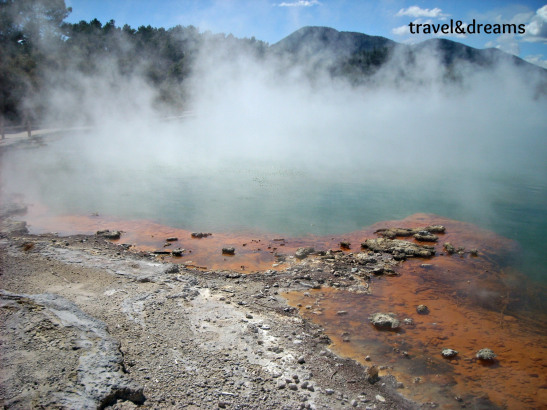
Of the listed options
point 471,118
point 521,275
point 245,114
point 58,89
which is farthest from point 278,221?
point 471,118

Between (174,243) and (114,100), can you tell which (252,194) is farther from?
(114,100)

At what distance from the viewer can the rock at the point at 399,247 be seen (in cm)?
680

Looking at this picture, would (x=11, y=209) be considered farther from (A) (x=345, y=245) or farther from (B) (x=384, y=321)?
(B) (x=384, y=321)

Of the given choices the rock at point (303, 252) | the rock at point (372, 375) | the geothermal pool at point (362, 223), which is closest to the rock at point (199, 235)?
the geothermal pool at point (362, 223)

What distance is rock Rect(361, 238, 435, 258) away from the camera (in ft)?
22.3

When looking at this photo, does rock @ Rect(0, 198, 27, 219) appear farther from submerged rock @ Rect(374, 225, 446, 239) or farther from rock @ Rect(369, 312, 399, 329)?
submerged rock @ Rect(374, 225, 446, 239)

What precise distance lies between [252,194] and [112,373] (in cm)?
740

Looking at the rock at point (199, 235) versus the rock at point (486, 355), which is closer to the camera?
the rock at point (486, 355)

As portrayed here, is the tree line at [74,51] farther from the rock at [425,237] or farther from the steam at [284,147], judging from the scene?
the rock at [425,237]

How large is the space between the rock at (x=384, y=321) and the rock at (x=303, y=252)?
1898 millimetres

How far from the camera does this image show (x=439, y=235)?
783 cm

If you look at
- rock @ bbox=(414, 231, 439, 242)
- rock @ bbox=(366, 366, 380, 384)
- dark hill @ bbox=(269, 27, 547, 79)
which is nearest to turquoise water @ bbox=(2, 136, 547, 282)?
rock @ bbox=(414, 231, 439, 242)

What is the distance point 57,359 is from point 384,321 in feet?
11.5

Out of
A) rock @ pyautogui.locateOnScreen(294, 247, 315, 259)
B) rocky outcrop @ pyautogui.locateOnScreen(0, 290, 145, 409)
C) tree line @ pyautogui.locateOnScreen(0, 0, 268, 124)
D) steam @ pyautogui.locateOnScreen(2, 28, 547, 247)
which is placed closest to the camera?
rocky outcrop @ pyautogui.locateOnScreen(0, 290, 145, 409)
